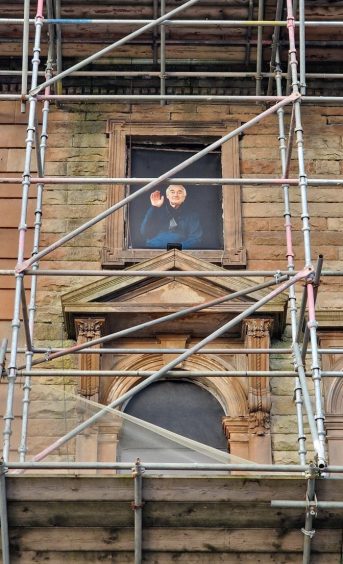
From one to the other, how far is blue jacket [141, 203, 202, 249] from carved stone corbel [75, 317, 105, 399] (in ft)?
5.64

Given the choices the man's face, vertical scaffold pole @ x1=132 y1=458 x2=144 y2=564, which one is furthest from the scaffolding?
the man's face

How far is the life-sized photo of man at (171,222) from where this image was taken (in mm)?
16828

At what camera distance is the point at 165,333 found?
1585 cm

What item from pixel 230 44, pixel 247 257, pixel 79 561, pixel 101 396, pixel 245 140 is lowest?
pixel 79 561

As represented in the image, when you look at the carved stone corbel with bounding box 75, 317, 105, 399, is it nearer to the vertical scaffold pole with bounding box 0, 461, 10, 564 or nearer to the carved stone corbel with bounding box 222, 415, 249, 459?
the carved stone corbel with bounding box 222, 415, 249, 459

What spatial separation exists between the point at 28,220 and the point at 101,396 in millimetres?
2651

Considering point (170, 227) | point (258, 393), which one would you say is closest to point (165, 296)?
point (170, 227)

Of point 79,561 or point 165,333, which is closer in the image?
point 79,561

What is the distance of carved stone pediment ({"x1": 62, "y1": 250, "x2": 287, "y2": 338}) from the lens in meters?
15.5

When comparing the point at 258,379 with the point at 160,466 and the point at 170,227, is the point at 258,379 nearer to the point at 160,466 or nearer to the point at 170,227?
the point at 170,227

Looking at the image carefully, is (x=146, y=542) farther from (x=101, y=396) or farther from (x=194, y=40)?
(x=194, y=40)

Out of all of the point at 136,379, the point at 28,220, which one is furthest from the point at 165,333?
the point at 28,220

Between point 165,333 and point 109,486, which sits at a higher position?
point 165,333

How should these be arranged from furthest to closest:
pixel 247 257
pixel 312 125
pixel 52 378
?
pixel 312 125, pixel 247 257, pixel 52 378
